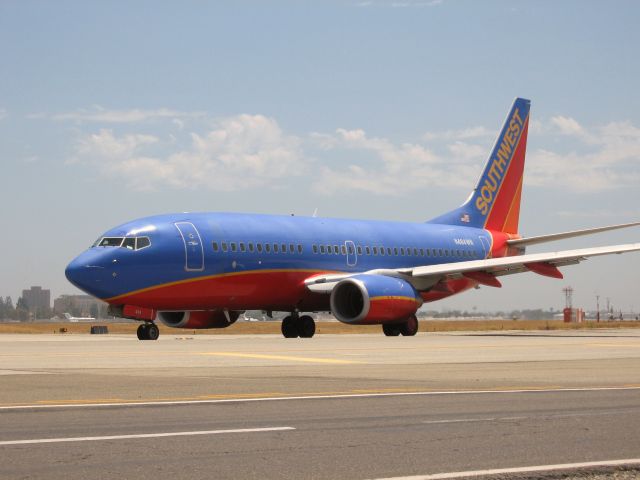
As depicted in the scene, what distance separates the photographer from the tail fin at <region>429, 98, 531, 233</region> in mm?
51062

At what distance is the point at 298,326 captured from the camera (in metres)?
40.8

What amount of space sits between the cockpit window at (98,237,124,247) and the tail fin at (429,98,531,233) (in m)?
20.1

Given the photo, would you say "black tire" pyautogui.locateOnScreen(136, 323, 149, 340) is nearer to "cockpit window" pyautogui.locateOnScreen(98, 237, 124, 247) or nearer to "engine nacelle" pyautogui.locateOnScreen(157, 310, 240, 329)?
"cockpit window" pyautogui.locateOnScreen(98, 237, 124, 247)

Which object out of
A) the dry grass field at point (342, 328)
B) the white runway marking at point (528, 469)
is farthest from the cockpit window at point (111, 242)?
the white runway marking at point (528, 469)

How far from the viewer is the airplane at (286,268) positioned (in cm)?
3444

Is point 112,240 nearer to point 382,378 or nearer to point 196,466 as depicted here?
point 382,378

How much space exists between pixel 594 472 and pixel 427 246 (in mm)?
38130

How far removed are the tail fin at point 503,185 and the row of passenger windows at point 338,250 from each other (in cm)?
328

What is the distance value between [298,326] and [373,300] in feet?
15.9

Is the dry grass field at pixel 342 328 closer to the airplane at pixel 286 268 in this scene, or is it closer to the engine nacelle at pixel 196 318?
the airplane at pixel 286 268

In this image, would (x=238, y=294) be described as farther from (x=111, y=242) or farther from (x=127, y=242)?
(x=111, y=242)

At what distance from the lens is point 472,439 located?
9.43 m

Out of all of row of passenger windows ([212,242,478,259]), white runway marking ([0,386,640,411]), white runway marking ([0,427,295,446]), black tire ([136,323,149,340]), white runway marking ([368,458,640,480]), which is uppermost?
row of passenger windows ([212,242,478,259])

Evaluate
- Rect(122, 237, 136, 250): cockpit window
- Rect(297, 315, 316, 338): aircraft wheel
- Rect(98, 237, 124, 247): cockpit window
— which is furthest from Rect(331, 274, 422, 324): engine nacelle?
Rect(98, 237, 124, 247): cockpit window
